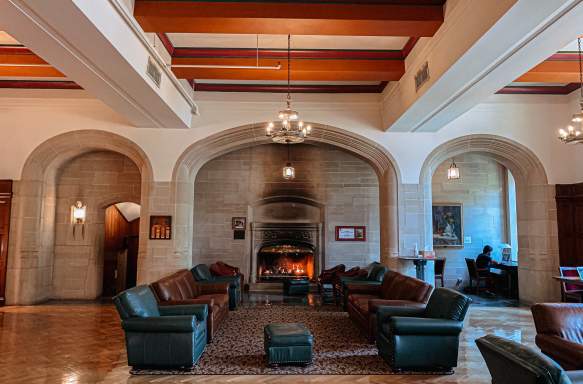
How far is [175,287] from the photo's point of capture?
5805 millimetres

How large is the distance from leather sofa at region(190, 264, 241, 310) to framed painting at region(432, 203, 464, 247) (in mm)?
5413

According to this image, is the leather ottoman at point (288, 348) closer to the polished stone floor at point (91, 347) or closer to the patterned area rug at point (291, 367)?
the patterned area rug at point (291, 367)

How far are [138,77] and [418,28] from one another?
11.8ft

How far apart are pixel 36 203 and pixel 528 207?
33.2 feet

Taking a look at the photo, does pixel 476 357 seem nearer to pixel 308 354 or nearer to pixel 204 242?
pixel 308 354

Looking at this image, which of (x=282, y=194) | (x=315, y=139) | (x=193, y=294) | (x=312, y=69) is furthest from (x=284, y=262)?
(x=312, y=69)

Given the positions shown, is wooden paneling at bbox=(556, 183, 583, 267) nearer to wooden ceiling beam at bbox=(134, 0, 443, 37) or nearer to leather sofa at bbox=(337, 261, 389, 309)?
leather sofa at bbox=(337, 261, 389, 309)

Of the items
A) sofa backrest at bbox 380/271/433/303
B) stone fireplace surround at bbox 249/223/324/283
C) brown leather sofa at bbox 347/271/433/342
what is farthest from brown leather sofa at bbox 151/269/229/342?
stone fireplace surround at bbox 249/223/324/283

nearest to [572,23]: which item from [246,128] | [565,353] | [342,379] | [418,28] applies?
[418,28]

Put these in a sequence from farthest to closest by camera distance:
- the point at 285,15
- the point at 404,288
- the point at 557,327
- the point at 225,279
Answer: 1. the point at 225,279
2. the point at 404,288
3. the point at 285,15
4. the point at 557,327

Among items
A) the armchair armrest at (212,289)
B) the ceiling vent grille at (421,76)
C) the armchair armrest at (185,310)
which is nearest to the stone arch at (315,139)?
A: the armchair armrest at (212,289)

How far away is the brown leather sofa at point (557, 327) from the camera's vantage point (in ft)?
11.3

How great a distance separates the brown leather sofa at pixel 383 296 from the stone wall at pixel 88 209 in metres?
5.59

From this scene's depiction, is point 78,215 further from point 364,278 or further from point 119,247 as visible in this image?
point 364,278
